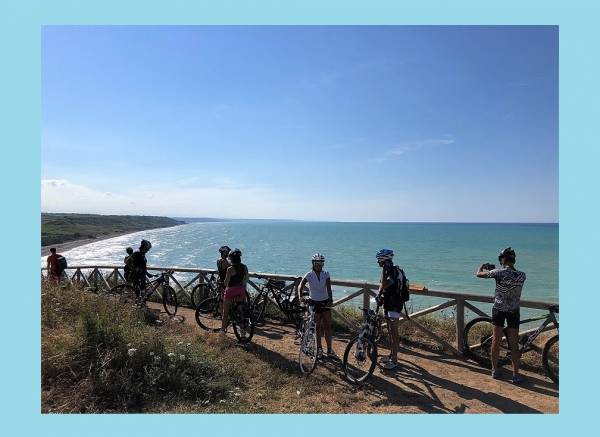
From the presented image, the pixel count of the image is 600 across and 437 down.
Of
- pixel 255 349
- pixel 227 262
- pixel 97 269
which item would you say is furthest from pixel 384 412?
pixel 97 269

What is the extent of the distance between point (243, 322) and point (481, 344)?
457 centimetres

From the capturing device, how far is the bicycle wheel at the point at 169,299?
10.1 m

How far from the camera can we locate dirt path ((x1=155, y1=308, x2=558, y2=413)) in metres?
5.16

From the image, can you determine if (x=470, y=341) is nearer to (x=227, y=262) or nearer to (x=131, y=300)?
(x=227, y=262)

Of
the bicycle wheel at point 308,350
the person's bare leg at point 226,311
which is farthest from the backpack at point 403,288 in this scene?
the person's bare leg at point 226,311

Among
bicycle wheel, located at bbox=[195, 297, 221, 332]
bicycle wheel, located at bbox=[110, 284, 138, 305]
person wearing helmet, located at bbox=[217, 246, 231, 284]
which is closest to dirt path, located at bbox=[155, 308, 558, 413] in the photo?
bicycle wheel, located at bbox=[195, 297, 221, 332]

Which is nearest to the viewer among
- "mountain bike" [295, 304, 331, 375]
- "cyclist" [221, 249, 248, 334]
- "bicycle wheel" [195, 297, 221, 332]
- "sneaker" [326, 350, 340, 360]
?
"mountain bike" [295, 304, 331, 375]

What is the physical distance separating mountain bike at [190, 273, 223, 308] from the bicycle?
5.78 m

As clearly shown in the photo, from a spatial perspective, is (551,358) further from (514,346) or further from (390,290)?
(390,290)

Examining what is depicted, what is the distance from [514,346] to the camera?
19.7ft

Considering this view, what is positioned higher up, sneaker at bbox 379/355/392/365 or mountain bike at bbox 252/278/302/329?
mountain bike at bbox 252/278/302/329

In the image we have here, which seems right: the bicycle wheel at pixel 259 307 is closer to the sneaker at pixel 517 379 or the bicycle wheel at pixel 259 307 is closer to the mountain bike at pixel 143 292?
the mountain bike at pixel 143 292

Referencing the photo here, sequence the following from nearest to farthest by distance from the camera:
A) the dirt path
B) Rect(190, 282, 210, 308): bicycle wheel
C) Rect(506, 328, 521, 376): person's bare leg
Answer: the dirt path < Rect(506, 328, 521, 376): person's bare leg < Rect(190, 282, 210, 308): bicycle wheel

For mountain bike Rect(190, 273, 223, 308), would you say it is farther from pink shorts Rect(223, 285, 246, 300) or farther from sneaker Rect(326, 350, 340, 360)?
sneaker Rect(326, 350, 340, 360)
